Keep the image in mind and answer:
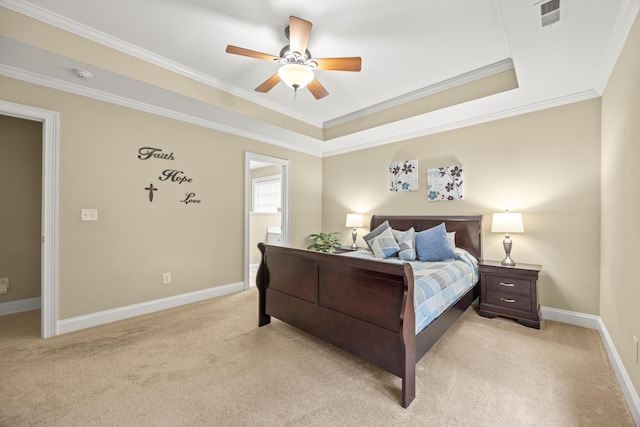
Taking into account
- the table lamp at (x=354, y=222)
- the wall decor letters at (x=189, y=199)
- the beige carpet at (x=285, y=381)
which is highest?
the wall decor letters at (x=189, y=199)

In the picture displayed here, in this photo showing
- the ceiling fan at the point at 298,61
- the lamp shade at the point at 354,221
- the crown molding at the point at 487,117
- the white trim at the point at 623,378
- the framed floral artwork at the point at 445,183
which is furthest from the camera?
the lamp shade at the point at 354,221

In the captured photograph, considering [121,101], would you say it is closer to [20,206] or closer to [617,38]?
[20,206]

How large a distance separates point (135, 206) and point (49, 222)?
0.73 metres

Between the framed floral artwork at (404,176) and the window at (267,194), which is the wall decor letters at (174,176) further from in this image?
the window at (267,194)

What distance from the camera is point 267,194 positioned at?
23.1 feet

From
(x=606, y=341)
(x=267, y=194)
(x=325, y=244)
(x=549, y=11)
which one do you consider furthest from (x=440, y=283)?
(x=267, y=194)

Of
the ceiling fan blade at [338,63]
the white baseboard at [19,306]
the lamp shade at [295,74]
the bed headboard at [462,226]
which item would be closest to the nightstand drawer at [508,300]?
the bed headboard at [462,226]

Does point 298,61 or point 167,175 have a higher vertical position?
point 298,61

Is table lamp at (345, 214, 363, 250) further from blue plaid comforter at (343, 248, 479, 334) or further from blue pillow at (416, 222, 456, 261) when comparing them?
blue plaid comforter at (343, 248, 479, 334)

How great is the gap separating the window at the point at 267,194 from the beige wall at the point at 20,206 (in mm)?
4111

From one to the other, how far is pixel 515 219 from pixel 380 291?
219 cm

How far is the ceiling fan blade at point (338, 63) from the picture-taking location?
222 cm

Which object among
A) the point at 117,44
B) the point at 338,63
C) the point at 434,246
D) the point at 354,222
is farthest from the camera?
the point at 354,222

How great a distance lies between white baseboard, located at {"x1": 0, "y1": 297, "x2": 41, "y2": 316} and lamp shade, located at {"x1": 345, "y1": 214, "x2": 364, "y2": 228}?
173 inches
